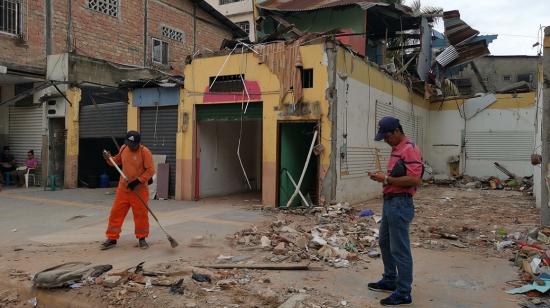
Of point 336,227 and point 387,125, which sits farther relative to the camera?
point 336,227

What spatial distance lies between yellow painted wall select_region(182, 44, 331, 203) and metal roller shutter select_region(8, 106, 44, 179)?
644 centimetres

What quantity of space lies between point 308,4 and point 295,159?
8651 mm

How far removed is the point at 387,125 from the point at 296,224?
4375mm

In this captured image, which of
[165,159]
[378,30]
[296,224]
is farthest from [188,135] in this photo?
[378,30]

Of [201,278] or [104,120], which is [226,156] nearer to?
[104,120]

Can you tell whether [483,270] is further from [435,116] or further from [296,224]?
[435,116]

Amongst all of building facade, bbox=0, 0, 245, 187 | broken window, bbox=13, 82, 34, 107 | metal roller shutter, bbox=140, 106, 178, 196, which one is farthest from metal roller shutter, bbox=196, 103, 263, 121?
broken window, bbox=13, 82, 34, 107

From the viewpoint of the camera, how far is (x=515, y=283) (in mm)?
5066

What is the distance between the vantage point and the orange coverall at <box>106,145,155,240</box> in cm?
654

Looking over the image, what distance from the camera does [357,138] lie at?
11.9 meters

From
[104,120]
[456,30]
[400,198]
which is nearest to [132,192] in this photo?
[400,198]

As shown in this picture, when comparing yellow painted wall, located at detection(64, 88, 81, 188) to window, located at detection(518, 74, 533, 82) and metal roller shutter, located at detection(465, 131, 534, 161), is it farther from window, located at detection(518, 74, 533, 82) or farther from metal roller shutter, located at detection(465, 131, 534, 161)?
window, located at detection(518, 74, 533, 82)

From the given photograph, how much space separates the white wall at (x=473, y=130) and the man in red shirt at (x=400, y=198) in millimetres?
15592

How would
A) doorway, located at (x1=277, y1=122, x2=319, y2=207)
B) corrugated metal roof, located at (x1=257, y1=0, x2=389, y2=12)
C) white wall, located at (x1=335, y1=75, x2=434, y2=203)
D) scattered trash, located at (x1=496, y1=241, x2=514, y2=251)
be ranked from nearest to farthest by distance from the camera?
1. scattered trash, located at (x1=496, y1=241, x2=514, y2=251)
2. white wall, located at (x1=335, y1=75, x2=434, y2=203)
3. doorway, located at (x1=277, y1=122, x2=319, y2=207)
4. corrugated metal roof, located at (x1=257, y1=0, x2=389, y2=12)
